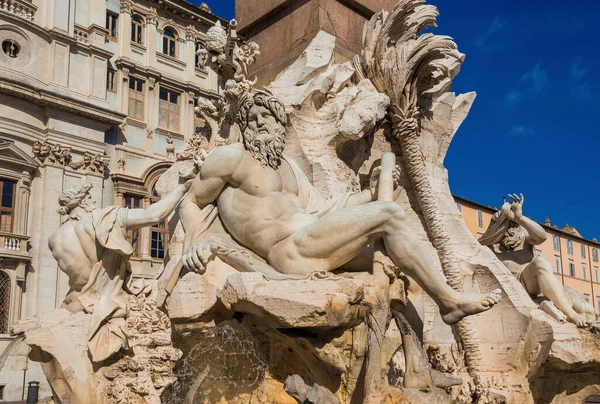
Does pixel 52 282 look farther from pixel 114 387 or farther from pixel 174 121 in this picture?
pixel 114 387

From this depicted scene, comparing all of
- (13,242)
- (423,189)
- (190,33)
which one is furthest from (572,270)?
(423,189)

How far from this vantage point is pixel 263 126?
15.7 feet

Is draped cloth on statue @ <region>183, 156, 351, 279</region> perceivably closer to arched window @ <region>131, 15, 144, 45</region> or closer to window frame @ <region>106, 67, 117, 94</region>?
window frame @ <region>106, 67, 117, 94</region>

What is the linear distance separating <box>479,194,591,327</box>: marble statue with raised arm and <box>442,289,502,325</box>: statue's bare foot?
9.84 ft

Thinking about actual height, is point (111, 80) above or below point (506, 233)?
above

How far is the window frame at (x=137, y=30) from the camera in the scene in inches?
1013

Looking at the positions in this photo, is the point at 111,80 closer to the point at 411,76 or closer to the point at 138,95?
the point at 138,95

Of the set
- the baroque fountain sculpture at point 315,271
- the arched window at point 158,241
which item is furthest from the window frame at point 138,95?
the baroque fountain sculpture at point 315,271

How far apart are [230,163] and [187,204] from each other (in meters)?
0.54

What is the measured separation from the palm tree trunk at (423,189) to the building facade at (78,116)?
1132cm

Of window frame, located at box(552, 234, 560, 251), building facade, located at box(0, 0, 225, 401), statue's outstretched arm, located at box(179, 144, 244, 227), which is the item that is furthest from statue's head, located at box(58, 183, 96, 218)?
window frame, located at box(552, 234, 560, 251)

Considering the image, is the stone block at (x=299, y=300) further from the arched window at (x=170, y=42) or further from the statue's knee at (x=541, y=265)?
the arched window at (x=170, y=42)

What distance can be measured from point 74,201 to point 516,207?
197 inches

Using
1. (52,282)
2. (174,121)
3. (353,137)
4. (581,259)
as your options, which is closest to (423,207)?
(353,137)
